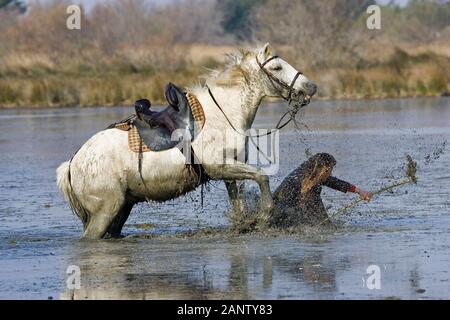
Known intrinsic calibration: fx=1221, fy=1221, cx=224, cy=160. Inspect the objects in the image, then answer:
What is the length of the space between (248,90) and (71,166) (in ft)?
6.04

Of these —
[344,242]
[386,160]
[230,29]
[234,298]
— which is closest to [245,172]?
[344,242]

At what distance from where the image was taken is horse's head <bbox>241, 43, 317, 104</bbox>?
460 inches

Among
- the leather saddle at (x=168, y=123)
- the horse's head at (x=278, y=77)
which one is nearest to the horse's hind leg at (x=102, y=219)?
the leather saddle at (x=168, y=123)

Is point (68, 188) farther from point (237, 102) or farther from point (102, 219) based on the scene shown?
point (237, 102)

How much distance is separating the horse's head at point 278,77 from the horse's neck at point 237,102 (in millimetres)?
150

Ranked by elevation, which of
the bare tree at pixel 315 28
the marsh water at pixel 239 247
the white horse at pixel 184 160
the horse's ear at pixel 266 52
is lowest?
the marsh water at pixel 239 247

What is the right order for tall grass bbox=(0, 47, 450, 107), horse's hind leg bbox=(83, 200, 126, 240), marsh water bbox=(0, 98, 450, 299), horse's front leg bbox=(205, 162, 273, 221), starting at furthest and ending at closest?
1. tall grass bbox=(0, 47, 450, 107)
2. horse's hind leg bbox=(83, 200, 126, 240)
3. horse's front leg bbox=(205, 162, 273, 221)
4. marsh water bbox=(0, 98, 450, 299)

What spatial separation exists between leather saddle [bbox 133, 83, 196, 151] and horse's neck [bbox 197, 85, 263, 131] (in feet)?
0.96

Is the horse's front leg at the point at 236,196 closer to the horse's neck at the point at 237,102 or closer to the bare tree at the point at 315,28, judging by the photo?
the horse's neck at the point at 237,102

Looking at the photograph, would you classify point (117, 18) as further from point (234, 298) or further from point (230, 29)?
point (234, 298)

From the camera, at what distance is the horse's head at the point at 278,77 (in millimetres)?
11672

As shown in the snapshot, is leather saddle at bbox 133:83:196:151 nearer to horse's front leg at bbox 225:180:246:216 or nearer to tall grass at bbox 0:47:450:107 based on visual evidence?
horse's front leg at bbox 225:180:246:216

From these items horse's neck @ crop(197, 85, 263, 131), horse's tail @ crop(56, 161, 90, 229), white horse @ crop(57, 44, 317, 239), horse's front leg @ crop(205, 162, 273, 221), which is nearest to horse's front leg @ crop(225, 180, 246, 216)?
white horse @ crop(57, 44, 317, 239)

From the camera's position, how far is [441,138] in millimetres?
20500
